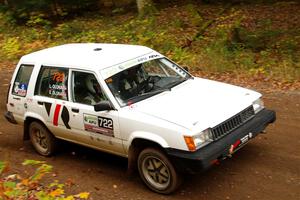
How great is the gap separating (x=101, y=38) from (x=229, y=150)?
1200cm

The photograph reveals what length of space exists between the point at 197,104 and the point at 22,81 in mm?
3651

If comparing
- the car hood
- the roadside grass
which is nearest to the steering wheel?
the car hood

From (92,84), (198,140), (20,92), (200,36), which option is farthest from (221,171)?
(200,36)

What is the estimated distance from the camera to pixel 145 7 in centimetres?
1875

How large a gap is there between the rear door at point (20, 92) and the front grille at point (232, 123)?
3.86 meters

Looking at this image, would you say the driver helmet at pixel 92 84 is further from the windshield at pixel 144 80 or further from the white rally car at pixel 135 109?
the windshield at pixel 144 80

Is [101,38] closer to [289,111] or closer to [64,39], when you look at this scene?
[64,39]

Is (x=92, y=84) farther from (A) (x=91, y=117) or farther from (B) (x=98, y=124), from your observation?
(B) (x=98, y=124)

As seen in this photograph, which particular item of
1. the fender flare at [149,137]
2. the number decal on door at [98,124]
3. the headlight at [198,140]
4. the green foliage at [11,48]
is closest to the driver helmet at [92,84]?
the number decal on door at [98,124]

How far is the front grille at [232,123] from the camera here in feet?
20.0

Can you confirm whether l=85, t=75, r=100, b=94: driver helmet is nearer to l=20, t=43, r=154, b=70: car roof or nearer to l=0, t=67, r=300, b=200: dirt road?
l=20, t=43, r=154, b=70: car roof

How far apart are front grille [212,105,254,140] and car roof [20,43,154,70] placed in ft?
6.77

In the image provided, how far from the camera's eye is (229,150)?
6.12m

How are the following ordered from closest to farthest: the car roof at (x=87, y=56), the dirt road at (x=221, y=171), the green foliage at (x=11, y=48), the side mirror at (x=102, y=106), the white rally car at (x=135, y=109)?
1. the white rally car at (x=135, y=109)
2. the dirt road at (x=221, y=171)
3. the side mirror at (x=102, y=106)
4. the car roof at (x=87, y=56)
5. the green foliage at (x=11, y=48)
